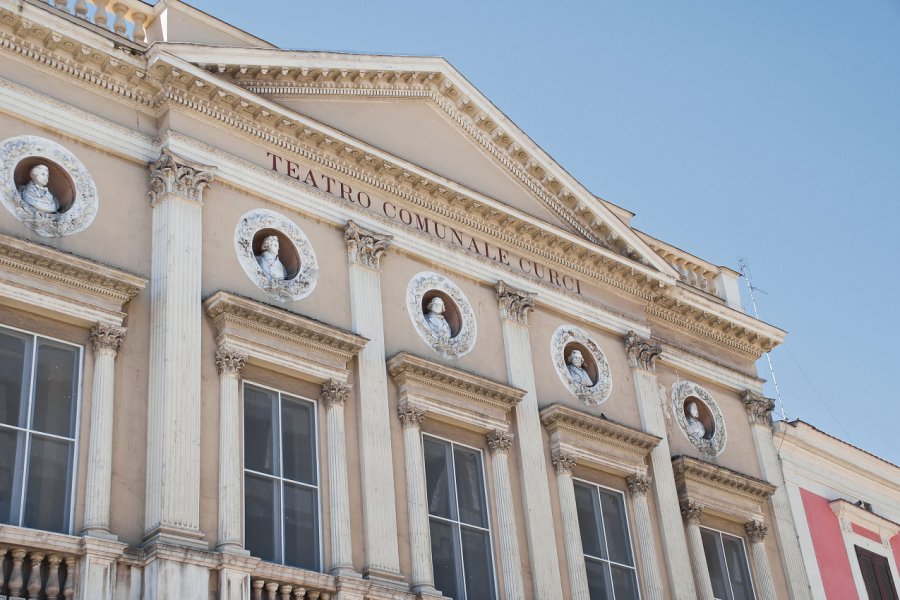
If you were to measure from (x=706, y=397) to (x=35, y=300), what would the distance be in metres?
13.3

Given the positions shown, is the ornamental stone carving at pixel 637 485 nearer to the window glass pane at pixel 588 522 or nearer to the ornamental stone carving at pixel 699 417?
the window glass pane at pixel 588 522

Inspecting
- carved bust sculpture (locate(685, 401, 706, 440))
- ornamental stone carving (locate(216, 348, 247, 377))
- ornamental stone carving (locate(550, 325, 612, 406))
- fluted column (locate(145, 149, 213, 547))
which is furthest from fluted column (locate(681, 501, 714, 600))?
fluted column (locate(145, 149, 213, 547))

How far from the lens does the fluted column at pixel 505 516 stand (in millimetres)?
19297

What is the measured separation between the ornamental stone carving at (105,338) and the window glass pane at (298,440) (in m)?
2.59

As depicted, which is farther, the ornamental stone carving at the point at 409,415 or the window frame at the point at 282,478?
the ornamental stone carving at the point at 409,415

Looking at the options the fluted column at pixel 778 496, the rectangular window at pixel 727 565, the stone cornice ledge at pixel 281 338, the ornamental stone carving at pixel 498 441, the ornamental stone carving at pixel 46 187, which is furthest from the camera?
the fluted column at pixel 778 496

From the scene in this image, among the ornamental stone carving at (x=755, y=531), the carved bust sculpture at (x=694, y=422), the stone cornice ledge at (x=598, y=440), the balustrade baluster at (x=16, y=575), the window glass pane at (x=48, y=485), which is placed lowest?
the balustrade baluster at (x=16, y=575)

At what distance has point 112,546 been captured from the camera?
15070 mm

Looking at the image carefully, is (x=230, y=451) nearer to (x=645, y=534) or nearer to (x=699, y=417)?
(x=645, y=534)

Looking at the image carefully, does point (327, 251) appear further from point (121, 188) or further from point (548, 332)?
point (548, 332)

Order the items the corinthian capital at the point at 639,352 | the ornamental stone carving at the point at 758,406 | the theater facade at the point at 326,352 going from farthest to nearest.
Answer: the ornamental stone carving at the point at 758,406, the corinthian capital at the point at 639,352, the theater facade at the point at 326,352

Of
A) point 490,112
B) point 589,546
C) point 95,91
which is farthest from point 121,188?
point 589,546

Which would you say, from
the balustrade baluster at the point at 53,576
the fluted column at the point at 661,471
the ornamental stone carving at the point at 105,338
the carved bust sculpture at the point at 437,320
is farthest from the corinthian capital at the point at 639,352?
the balustrade baluster at the point at 53,576

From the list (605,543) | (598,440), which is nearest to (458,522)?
(605,543)
